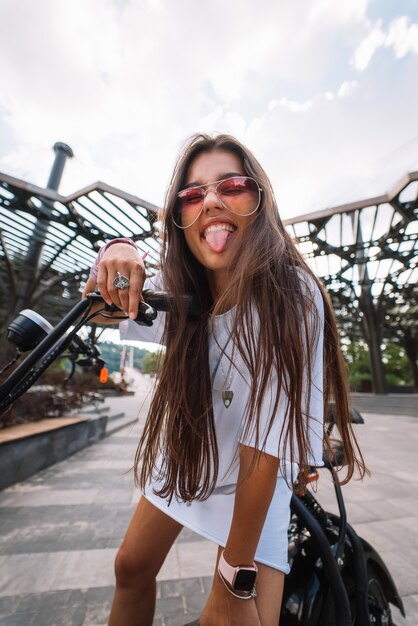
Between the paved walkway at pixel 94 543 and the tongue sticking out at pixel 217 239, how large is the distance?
74cm

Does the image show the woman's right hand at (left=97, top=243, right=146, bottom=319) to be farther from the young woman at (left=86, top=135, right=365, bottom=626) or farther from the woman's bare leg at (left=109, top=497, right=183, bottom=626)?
the woman's bare leg at (left=109, top=497, right=183, bottom=626)

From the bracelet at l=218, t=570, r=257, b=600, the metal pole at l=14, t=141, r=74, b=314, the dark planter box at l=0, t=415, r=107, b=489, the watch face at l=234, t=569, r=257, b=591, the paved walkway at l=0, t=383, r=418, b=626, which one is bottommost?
the paved walkway at l=0, t=383, r=418, b=626

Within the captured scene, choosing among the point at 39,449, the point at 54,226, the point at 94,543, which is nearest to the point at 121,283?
the point at 94,543

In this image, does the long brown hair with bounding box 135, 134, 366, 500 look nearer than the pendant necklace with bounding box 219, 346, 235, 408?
Yes

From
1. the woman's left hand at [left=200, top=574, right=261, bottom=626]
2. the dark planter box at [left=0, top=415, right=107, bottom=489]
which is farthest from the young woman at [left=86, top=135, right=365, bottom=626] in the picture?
the dark planter box at [left=0, top=415, right=107, bottom=489]

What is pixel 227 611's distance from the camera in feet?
2.67

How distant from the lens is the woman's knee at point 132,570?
3.79 feet

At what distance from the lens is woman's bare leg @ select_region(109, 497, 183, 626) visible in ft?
3.82

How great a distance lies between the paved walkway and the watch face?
1.50 feet

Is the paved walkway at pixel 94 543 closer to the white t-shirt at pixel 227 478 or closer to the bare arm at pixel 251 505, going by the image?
the white t-shirt at pixel 227 478

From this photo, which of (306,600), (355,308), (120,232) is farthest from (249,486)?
(355,308)

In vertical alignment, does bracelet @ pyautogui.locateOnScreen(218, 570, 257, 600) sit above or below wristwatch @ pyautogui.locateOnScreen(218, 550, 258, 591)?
below

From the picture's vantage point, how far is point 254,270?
37.2 inches

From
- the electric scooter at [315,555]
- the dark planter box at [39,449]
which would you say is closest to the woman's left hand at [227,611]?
the electric scooter at [315,555]
